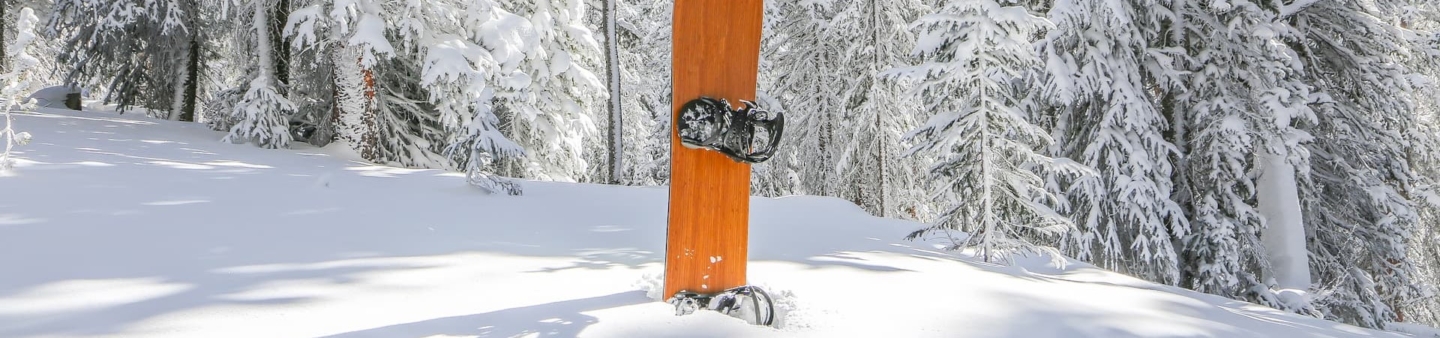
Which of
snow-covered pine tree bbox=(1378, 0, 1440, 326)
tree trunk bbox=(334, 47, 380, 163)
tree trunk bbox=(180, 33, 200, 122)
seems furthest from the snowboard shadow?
tree trunk bbox=(180, 33, 200, 122)

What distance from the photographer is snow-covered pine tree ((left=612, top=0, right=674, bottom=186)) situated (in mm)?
21062

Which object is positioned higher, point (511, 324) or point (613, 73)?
point (613, 73)

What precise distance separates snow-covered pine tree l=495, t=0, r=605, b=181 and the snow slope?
499 centimetres

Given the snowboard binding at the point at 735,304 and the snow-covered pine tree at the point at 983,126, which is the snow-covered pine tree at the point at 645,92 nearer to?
the snow-covered pine tree at the point at 983,126

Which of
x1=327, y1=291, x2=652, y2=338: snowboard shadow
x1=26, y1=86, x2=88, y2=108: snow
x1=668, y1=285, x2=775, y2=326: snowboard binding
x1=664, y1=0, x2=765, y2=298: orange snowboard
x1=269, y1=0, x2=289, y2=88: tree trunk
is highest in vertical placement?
x1=269, y1=0, x2=289, y2=88: tree trunk

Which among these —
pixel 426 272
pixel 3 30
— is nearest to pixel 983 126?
pixel 426 272

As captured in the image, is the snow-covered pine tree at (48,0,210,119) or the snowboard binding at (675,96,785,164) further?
the snow-covered pine tree at (48,0,210,119)

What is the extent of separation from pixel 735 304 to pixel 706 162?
0.69 meters

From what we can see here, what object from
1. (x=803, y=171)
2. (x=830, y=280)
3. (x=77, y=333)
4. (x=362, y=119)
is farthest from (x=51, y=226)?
(x=803, y=171)

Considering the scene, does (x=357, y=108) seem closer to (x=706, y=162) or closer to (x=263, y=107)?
(x=263, y=107)

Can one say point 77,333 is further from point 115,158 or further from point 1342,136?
point 1342,136

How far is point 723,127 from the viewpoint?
354 centimetres

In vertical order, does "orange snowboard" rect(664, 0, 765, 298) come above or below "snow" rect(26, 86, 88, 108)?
below

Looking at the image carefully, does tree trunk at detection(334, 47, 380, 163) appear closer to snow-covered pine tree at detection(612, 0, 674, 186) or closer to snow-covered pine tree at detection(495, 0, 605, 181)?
snow-covered pine tree at detection(495, 0, 605, 181)
